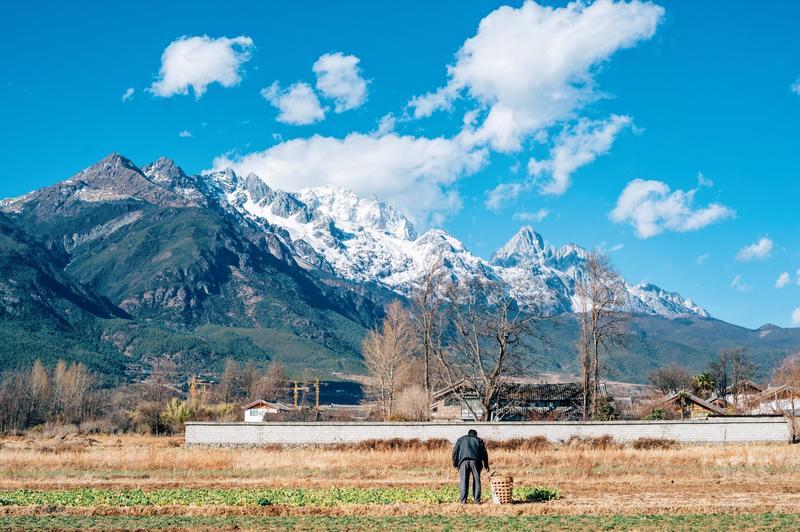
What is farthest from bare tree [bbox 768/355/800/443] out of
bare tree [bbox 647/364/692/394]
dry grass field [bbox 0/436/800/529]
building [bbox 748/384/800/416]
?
bare tree [bbox 647/364/692/394]

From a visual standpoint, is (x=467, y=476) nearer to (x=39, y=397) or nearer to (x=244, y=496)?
(x=244, y=496)

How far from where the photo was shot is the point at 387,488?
3008cm

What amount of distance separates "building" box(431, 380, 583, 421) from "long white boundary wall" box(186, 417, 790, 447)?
24.5 m

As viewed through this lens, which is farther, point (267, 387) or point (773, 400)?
point (267, 387)

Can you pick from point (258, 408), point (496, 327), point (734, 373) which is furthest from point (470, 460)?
point (734, 373)

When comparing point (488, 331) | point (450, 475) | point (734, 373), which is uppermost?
point (488, 331)

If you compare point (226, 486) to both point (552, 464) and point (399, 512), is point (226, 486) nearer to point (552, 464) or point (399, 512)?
point (399, 512)

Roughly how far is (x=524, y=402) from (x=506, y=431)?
36504mm

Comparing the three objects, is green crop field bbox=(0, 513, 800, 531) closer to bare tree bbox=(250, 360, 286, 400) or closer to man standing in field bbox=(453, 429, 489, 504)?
man standing in field bbox=(453, 429, 489, 504)

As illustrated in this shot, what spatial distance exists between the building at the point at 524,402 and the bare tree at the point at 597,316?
1012cm

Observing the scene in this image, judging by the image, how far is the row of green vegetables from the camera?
25.5 metres

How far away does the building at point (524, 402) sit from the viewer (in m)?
79.3

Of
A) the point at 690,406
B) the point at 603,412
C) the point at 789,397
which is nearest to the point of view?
the point at 603,412

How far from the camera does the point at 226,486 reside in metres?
31.5
